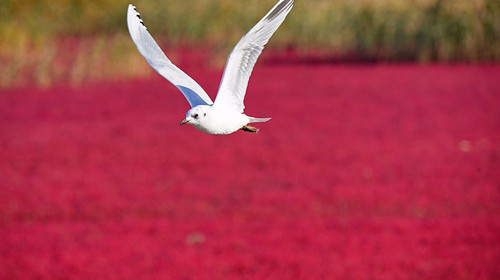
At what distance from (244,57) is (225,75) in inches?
2.8

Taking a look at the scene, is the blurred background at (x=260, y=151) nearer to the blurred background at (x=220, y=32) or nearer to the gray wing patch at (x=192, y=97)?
the blurred background at (x=220, y=32)

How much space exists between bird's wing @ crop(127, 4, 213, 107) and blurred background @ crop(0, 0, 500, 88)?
1315 centimetres

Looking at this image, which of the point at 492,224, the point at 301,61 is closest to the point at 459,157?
the point at 492,224

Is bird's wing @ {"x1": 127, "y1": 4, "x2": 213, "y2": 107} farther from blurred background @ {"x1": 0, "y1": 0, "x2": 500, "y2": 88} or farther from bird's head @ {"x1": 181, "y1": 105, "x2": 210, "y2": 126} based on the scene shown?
blurred background @ {"x1": 0, "y1": 0, "x2": 500, "y2": 88}

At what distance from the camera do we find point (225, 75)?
2.60 feet

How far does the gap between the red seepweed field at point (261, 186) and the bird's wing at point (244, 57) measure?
7938mm

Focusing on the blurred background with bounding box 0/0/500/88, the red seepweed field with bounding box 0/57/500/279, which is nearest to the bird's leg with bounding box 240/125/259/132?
the red seepweed field with bounding box 0/57/500/279

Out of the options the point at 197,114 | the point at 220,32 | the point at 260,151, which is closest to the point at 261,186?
the point at 260,151

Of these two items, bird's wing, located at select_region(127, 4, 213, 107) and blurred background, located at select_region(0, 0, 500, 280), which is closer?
bird's wing, located at select_region(127, 4, 213, 107)

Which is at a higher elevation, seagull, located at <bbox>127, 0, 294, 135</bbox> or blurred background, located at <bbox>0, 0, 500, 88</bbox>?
blurred background, located at <bbox>0, 0, 500, 88</bbox>

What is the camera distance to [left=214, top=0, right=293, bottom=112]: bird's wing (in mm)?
778

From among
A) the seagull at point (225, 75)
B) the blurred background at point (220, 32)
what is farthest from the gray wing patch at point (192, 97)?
the blurred background at point (220, 32)

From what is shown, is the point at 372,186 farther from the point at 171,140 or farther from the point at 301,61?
the point at 301,61

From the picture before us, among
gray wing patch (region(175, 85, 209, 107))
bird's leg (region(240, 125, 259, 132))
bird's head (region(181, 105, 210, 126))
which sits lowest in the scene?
bird's head (region(181, 105, 210, 126))
